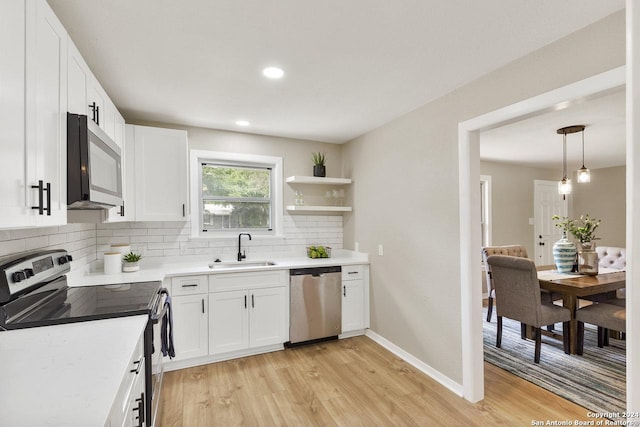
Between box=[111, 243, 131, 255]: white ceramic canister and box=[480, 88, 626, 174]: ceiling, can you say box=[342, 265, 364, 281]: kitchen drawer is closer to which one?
box=[111, 243, 131, 255]: white ceramic canister

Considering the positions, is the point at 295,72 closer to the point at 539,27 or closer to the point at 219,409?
the point at 539,27

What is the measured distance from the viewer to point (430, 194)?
9.13 ft

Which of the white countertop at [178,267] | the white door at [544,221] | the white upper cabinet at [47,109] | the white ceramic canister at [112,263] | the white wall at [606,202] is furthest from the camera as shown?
the white wall at [606,202]

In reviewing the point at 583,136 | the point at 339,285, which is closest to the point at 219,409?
the point at 339,285

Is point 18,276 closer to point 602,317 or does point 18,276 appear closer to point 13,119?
point 13,119

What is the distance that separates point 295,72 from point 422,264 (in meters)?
1.93

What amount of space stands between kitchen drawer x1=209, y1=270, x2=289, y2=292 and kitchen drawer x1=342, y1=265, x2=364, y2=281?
68 cm

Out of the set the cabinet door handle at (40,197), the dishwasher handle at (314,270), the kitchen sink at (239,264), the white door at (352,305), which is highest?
the cabinet door handle at (40,197)

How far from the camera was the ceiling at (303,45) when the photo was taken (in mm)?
1559

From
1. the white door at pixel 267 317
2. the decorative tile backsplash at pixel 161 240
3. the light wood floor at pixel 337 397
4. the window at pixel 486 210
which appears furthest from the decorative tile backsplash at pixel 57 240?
the window at pixel 486 210

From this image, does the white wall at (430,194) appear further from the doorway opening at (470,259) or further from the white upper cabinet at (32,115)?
the white upper cabinet at (32,115)

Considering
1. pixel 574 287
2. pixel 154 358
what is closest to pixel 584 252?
pixel 574 287

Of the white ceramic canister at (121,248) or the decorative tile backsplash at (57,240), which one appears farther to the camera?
the white ceramic canister at (121,248)

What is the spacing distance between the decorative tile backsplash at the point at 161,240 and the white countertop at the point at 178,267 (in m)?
0.07
